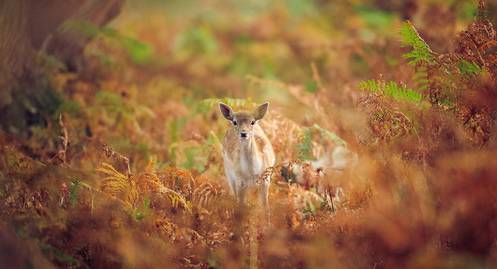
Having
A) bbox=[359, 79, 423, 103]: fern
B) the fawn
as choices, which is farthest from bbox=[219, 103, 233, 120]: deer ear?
bbox=[359, 79, 423, 103]: fern

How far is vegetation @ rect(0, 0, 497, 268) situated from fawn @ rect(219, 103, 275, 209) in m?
0.16

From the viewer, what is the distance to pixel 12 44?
7.50 m

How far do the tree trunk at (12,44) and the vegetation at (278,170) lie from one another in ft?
0.11

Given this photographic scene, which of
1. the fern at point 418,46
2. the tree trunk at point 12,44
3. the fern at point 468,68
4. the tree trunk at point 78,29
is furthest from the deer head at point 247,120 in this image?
the tree trunk at point 78,29

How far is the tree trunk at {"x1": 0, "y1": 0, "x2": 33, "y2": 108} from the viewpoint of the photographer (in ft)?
24.1

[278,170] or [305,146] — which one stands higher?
[305,146]

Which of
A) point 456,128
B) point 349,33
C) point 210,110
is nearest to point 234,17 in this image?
point 349,33

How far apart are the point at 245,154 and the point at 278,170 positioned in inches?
13.8

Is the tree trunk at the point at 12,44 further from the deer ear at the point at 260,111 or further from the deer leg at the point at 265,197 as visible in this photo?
the deer leg at the point at 265,197

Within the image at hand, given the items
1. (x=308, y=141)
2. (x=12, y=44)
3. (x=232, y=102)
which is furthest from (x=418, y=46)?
(x=12, y=44)

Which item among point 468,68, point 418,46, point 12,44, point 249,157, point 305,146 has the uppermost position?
point 12,44

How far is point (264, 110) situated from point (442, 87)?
1.61 metres

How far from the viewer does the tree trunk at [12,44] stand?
7.36 m

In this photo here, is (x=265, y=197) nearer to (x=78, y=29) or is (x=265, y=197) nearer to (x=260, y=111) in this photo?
(x=260, y=111)
